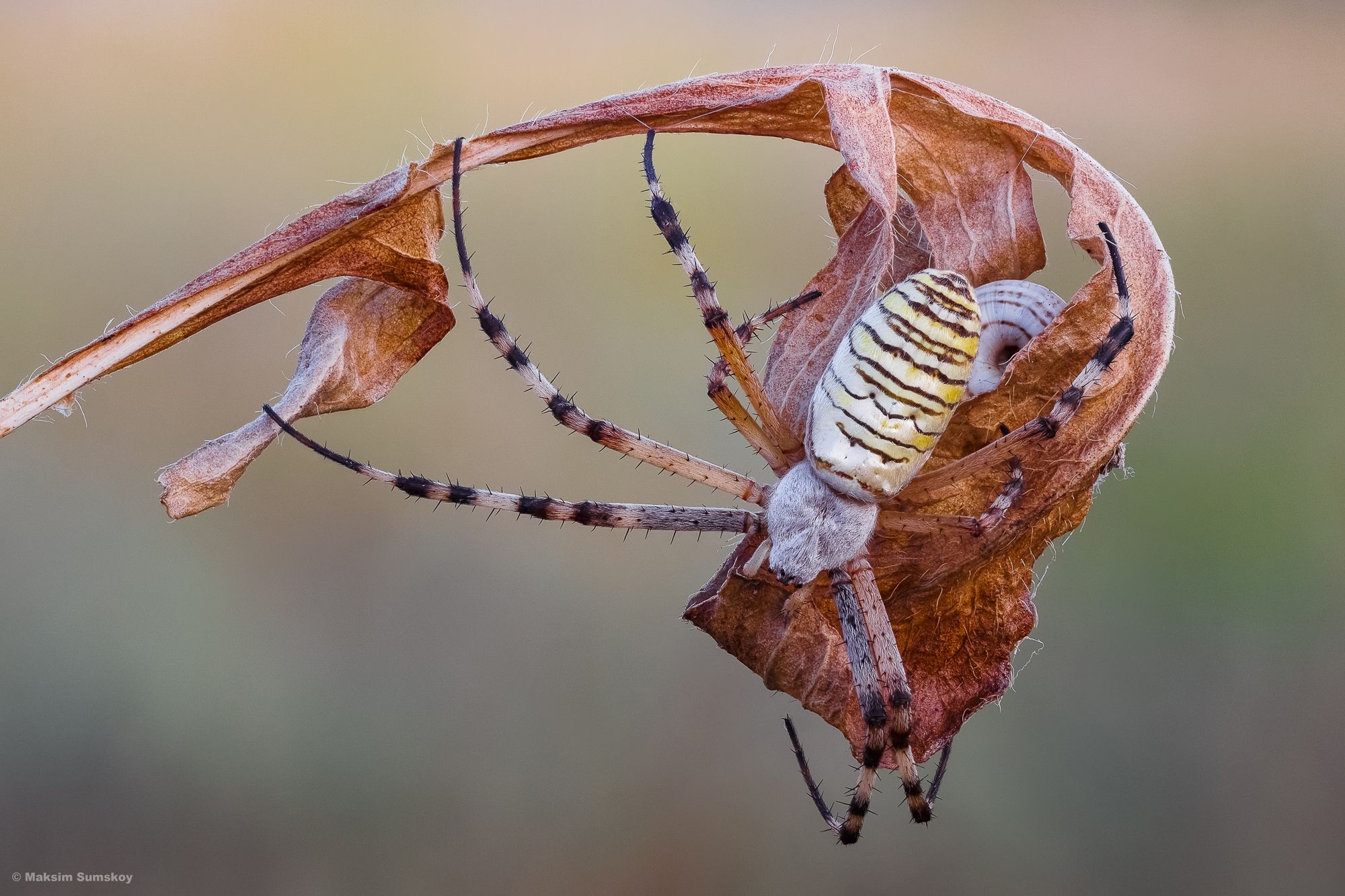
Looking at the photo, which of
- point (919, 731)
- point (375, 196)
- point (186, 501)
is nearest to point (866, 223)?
point (375, 196)

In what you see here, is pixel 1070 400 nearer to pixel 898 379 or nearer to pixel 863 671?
pixel 898 379

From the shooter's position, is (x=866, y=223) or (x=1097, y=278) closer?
(x=1097, y=278)

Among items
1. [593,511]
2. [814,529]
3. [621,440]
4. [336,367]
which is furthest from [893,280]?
[336,367]

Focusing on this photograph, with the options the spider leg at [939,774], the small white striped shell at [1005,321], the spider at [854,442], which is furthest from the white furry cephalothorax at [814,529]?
the spider leg at [939,774]

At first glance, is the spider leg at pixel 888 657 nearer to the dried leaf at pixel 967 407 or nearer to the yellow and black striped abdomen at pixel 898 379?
the dried leaf at pixel 967 407

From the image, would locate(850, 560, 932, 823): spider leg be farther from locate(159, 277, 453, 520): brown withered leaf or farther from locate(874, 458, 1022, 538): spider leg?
locate(159, 277, 453, 520): brown withered leaf

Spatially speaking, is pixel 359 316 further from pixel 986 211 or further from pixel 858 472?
pixel 986 211
